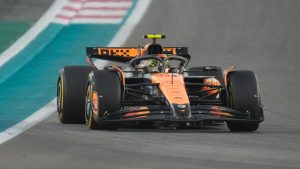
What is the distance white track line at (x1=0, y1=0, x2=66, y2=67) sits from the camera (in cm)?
2692

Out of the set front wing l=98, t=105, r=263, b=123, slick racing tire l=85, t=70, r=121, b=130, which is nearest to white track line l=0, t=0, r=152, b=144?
slick racing tire l=85, t=70, r=121, b=130

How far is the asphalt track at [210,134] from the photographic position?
11.8 meters

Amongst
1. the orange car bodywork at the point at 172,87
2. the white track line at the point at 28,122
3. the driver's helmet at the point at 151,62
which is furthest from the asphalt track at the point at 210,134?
the driver's helmet at the point at 151,62

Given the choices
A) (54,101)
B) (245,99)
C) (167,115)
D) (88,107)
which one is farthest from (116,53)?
(167,115)

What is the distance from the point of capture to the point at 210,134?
15219 millimetres

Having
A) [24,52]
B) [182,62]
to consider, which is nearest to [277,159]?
[182,62]

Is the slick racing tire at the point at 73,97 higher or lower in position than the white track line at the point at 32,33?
lower

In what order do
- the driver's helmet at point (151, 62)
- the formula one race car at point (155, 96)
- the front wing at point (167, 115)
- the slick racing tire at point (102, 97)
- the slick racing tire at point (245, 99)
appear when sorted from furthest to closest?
the driver's helmet at point (151, 62)
the slick racing tire at point (245, 99)
the slick racing tire at point (102, 97)
the formula one race car at point (155, 96)
the front wing at point (167, 115)

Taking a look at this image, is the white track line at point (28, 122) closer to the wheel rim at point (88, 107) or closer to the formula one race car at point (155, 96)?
the formula one race car at point (155, 96)

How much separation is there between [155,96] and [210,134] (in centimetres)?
109

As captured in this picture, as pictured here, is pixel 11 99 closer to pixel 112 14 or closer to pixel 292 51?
pixel 292 51

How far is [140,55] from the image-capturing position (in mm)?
A: 17891

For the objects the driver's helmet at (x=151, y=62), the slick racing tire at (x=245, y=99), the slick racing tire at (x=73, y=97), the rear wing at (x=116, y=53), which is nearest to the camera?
the slick racing tire at (x=245, y=99)

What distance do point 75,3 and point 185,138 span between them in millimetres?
19077
